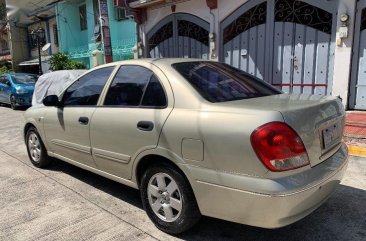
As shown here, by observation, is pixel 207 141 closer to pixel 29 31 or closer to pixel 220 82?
pixel 220 82

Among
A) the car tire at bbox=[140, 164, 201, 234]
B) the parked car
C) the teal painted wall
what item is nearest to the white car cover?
the parked car

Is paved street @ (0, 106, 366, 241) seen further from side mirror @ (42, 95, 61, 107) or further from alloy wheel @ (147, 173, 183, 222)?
side mirror @ (42, 95, 61, 107)

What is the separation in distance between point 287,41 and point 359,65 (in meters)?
1.85

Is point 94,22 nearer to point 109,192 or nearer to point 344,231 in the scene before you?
point 109,192

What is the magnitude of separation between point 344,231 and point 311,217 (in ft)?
1.12

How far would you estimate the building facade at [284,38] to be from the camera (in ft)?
25.3

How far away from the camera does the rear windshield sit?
3.13 metres

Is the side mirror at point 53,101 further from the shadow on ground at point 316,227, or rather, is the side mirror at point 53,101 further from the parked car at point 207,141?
the shadow on ground at point 316,227

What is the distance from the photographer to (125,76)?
3750 millimetres

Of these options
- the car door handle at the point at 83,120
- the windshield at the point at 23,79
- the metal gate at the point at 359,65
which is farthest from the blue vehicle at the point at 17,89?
the metal gate at the point at 359,65

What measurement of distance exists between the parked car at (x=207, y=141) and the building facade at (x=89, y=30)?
1197 centimetres

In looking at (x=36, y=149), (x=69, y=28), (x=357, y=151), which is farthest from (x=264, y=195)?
Result: (x=69, y=28)

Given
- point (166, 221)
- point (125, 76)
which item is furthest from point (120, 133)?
point (166, 221)

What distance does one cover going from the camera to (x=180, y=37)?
11828mm
